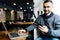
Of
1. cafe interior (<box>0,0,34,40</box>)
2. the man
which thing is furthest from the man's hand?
cafe interior (<box>0,0,34,40</box>)

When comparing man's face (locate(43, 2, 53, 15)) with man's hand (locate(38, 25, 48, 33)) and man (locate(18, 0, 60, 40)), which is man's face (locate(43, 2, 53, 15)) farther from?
man's hand (locate(38, 25, 48, 33))

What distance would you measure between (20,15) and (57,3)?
36 cm

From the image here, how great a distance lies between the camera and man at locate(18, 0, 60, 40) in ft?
4.10

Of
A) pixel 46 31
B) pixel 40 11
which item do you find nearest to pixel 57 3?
pixel 40 11

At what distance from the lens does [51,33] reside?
1.24 meters

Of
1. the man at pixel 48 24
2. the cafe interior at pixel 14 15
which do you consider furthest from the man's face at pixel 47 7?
the cafe interior at pixel 14 15

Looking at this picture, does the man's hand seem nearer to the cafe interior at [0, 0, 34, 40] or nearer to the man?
the man

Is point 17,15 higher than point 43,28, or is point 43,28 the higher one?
point 17,15

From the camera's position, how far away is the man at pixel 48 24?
1249mm

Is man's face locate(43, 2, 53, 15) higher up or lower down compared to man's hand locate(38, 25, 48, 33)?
higher up

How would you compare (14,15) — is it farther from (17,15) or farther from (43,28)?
(43,28)

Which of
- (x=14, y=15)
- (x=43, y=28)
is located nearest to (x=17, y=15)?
(x=14, y=15)

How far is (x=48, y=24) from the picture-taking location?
1.28m

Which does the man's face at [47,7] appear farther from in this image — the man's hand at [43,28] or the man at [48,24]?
the man's hand at [43,28]
